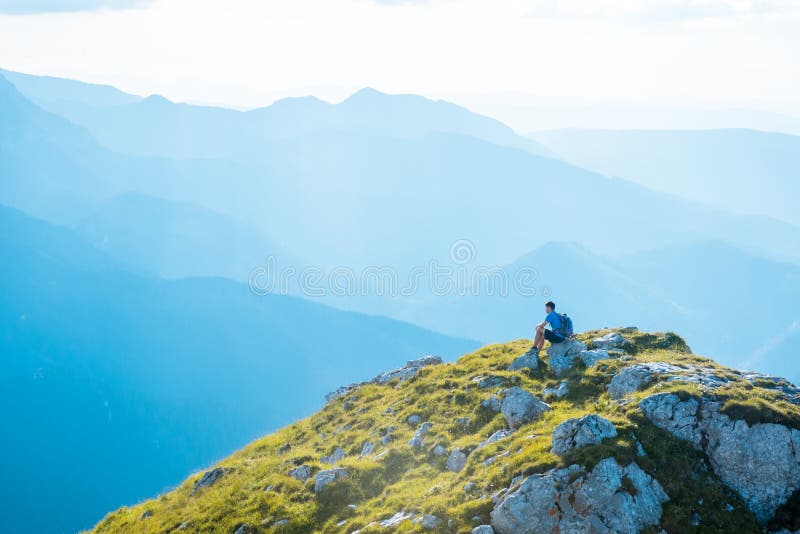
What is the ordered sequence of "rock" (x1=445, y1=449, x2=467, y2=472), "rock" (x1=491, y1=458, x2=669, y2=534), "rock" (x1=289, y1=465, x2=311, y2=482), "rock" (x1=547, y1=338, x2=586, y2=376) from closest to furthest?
"rock" (x1=491, y1=458, x2=669, y2=534) → "rock" (x1=445, y1=449, x2=467, y2=472) → "rock" (x1=289, y1=465, x2=311, y2=482) → "rock" (x1=547, y1=338, x2=586, y2=376)

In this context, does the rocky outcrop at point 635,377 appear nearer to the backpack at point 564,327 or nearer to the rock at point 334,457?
the backpack at point 564,327

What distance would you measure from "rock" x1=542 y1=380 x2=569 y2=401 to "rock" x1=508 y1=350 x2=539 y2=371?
332cm

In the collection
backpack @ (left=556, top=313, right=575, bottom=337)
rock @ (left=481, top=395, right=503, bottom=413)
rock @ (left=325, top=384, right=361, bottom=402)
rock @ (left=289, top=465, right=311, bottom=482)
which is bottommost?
rock @ (left=289, top=465, right=311, bottom=482)

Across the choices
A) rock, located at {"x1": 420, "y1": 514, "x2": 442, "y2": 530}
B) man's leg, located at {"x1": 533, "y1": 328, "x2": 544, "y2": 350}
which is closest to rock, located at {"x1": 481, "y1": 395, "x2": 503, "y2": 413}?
man's leg, located at {"x1": 533, "y1": 328, "x2": 544, "y2": 350}

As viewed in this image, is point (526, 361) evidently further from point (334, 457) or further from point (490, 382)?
point (334, 457)

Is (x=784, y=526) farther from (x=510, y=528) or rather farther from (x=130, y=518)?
(x=130, y=518)

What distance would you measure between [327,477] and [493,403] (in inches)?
326

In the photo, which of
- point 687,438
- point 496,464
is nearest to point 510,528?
point 496,464

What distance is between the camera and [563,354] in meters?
29.0

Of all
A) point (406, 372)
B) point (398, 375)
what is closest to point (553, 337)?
point (406, 372)

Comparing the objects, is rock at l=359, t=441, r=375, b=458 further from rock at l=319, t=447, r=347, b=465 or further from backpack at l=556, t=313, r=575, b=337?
backpack at l=556, t=313, r=575, b=337

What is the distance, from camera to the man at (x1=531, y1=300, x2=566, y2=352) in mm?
29797

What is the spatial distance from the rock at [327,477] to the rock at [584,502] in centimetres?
830

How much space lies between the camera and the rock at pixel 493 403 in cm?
2576
